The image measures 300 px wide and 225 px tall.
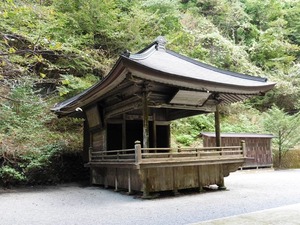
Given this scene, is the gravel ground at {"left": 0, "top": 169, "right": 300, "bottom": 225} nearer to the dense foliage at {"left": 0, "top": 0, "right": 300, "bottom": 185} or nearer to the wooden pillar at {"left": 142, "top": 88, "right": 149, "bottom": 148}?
the wooden pillar at {"left": 142, "top": 88, "right": 149, "bottom": 148}

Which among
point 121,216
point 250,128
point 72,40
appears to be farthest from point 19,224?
point 250,128

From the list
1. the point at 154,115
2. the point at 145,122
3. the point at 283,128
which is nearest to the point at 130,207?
the point at 145,122

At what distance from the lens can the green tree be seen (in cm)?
1537

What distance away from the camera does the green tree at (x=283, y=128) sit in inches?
605

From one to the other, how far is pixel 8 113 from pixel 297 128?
574 inches

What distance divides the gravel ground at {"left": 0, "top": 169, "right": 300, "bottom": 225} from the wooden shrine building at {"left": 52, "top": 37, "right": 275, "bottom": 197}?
25.1 inches

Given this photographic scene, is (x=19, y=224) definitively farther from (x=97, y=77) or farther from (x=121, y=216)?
(x=97, y=77)

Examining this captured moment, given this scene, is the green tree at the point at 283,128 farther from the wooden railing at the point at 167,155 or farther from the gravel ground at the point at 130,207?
the gravel ground at the point at 130,207

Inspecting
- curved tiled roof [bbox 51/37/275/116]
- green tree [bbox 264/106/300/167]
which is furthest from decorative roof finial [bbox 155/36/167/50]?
green tree [bbox 264/106/300/167]

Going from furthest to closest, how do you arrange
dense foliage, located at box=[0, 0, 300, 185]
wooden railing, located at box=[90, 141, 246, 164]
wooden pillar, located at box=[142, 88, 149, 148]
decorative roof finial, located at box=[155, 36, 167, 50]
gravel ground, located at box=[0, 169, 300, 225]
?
decorative roof finial, located at box=[155, 36, 167, 50] → dense foliage, located at box=[0, 0, 300, 185] → wooden pillar, located at box=[142, 88, 149, 148] → wooden railing, located at box=[90, 141, 246, 164] → gravel ground, located at box=[0, 169, 300, 225]

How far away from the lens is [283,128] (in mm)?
15648

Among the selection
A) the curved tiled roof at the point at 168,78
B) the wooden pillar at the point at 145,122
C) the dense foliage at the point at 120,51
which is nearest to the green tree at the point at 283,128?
the dense foliage at the point at 120,51

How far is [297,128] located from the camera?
1539 cm

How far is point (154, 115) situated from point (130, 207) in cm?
459
